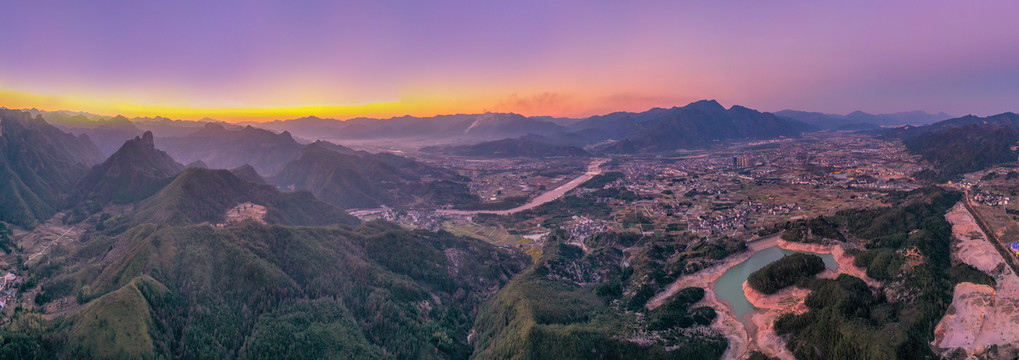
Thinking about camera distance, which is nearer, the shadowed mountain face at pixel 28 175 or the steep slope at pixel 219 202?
the steep slope at pixel 219 202

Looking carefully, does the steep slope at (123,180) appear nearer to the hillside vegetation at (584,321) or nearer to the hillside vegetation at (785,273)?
the hillside vegetation at (584,321)

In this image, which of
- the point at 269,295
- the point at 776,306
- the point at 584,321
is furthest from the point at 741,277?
the point at 269,295

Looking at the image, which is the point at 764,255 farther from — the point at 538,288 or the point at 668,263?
the point at 538,288

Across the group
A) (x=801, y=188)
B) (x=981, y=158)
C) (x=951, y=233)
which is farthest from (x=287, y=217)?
(x=981, y=158)

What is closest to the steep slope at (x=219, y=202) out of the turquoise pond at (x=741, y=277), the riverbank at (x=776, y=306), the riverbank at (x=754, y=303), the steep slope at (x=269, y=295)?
the steep slope at (x=269, y=295)

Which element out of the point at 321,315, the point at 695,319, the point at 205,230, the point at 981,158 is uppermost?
the point at 981,158

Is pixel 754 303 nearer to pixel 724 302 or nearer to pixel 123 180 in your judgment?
pixel 724 302

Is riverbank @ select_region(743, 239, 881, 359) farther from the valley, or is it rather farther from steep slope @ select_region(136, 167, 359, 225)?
steep slope @ select_region(136, 167, 359, 225)
